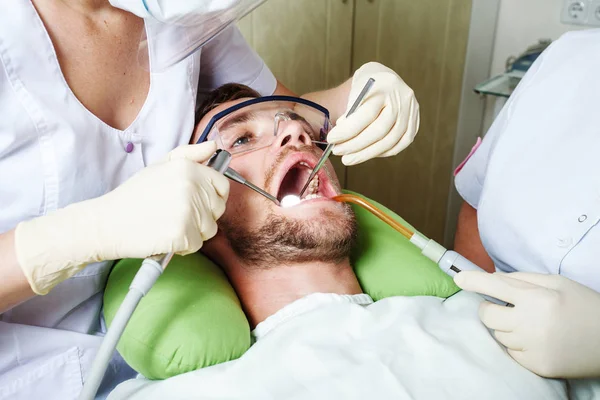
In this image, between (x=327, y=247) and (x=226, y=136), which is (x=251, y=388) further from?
(x=226, y=136)

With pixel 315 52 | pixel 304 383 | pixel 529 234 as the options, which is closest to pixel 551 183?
pixel 529 234

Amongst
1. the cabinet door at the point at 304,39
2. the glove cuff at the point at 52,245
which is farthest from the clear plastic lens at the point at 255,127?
the cabinet door at the point at 304,39

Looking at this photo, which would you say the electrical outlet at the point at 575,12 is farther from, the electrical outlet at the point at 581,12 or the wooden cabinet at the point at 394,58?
the wooden cabinet at the point at 394,58

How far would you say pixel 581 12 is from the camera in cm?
236

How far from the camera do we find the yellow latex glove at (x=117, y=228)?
1048 millimetres

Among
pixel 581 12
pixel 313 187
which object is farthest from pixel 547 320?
pixel 581 12

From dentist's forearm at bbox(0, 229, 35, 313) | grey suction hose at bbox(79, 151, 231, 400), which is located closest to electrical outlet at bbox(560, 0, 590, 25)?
grey suction hose at bbox(79, 151, 231, 400)

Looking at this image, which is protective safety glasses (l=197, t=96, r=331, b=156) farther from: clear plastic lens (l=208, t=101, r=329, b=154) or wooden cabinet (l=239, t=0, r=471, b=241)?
wooden cabinet (l=239, t=0, r=471, b=241)

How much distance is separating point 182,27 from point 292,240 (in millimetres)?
549

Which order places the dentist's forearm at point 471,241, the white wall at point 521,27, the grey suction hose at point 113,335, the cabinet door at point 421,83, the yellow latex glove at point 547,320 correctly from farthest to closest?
the cabinet door at point 421,83
the white wall at point 521,27
the dentist's forearm at point 471,241
the yellow latex glove at point 547,320
the grey suction hose at point 113,335

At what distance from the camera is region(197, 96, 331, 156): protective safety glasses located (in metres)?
1.49

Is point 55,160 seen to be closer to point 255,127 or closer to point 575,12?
point 255,127

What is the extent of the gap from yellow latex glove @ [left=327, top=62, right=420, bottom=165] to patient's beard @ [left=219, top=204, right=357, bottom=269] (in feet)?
0.56

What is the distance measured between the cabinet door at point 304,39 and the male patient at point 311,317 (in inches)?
27.0
